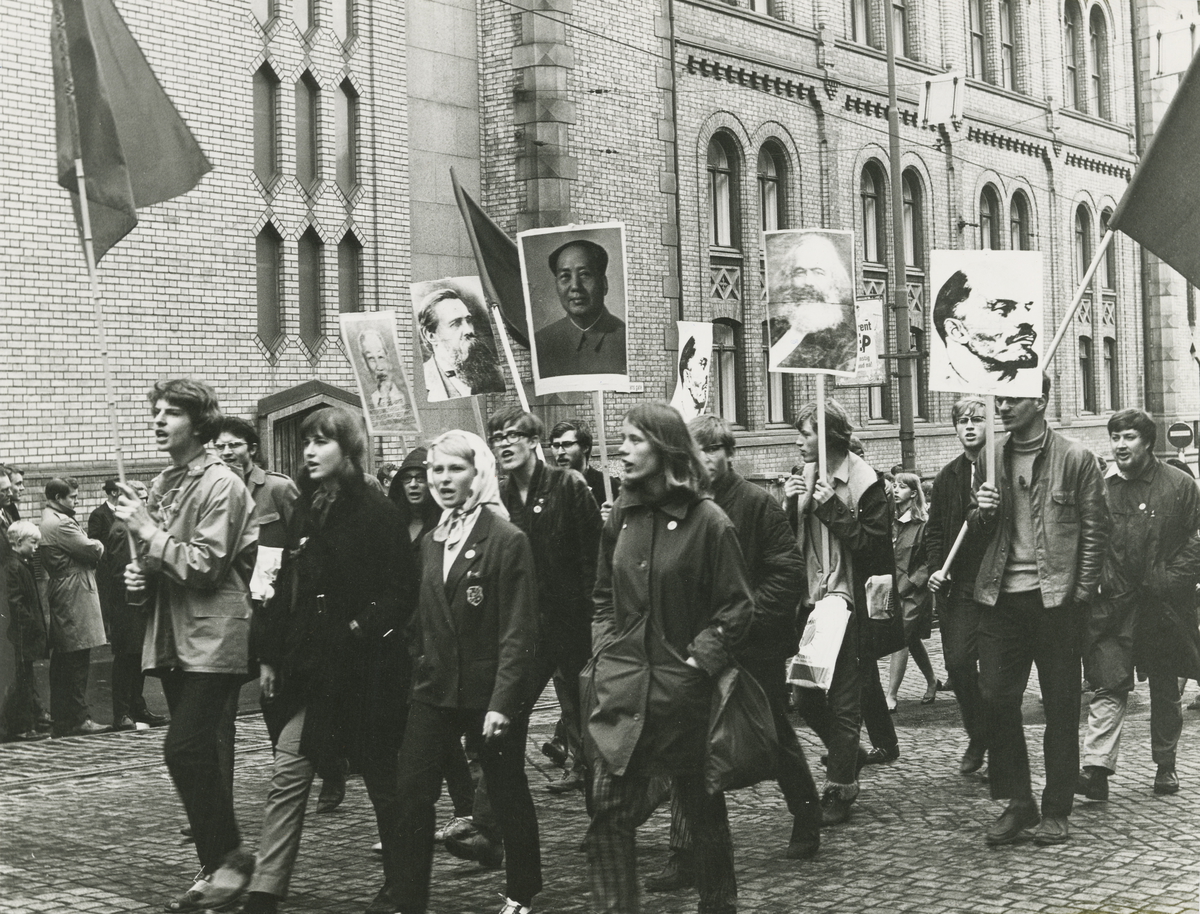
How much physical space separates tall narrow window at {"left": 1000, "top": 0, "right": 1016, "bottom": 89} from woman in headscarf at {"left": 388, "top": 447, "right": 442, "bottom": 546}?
28332 millimetres

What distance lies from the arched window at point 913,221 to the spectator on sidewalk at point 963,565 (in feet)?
73.8

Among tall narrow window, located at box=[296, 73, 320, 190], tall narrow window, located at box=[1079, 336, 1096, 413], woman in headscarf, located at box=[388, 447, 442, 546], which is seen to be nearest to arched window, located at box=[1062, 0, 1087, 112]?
tall narrow window, located at box=[1079, 336, 1096, 413]

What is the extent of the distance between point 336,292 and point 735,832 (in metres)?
13.5

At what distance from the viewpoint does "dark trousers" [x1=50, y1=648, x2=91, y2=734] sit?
1141cm

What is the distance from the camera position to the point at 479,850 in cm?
685

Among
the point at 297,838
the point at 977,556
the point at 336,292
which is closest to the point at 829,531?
the point at 977,556

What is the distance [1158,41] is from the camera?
39125mm

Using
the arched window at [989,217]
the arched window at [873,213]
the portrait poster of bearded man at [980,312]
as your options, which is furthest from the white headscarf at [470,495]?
the arched window at [989,217]

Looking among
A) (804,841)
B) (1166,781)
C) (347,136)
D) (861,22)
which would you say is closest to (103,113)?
(804,841)

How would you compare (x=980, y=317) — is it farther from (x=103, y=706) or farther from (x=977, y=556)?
(x=103, y=706)

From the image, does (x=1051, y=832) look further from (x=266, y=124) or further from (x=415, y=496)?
(x=266, y=124)

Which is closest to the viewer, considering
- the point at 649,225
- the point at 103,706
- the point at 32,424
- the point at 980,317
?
the point at 980,317

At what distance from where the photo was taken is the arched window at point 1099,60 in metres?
38.5

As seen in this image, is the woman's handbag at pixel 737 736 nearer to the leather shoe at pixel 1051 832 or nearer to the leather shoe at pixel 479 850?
the leather shoe at pixel 479 850
